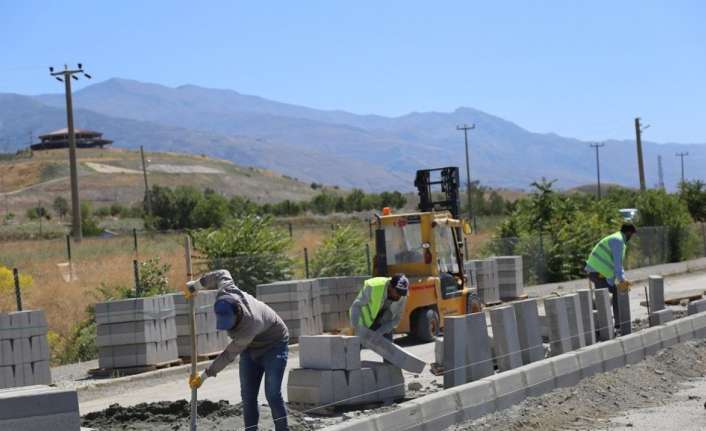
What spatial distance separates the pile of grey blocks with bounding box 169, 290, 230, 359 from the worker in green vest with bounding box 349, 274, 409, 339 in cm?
616

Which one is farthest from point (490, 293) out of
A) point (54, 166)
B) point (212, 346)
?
point (54, 166)

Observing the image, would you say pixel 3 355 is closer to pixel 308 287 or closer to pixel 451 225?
pixel 308 287

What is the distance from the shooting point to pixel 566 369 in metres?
12.9

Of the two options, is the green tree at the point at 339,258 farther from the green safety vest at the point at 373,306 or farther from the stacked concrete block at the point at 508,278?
the green safety vest at the point at 373,306

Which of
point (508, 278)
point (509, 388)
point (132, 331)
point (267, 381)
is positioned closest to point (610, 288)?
point (509, 388)

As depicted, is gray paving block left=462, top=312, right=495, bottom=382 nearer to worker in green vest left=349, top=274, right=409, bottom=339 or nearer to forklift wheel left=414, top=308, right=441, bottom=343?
worker in green vest left=349, top=274, right=409, bottom=339

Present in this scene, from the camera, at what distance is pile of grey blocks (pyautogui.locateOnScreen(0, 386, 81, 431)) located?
24.3ft

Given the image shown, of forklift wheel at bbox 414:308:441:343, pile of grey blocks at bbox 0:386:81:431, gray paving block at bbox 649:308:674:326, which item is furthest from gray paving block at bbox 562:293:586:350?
pile of grey blocks at bbox 0:386:81:431

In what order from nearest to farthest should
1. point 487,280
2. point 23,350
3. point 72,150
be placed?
point 23,350 < point 487,280 < point 72,150

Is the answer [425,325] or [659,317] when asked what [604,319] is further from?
[425,325]

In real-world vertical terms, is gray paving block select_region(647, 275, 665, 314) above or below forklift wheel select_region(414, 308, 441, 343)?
above

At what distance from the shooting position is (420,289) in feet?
62.4

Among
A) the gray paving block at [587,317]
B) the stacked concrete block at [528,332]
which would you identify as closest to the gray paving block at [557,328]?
the stacked concrete block at [528,332]

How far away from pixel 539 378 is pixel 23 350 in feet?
23.7
